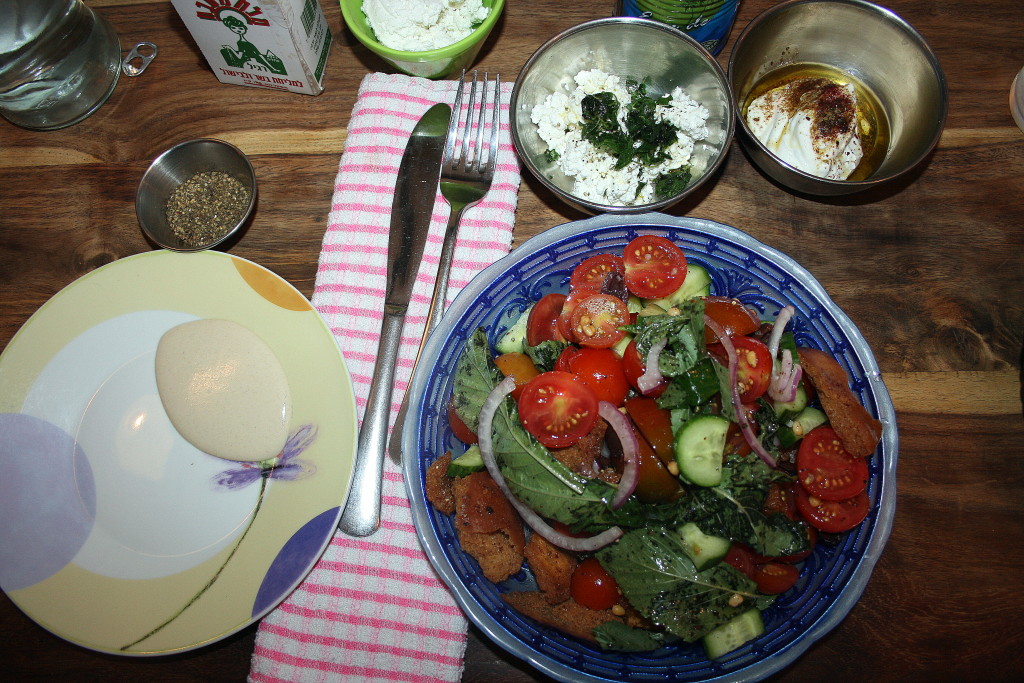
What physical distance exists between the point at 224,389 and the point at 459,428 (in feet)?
2.57

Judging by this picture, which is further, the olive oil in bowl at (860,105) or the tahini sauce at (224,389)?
the olive oil in bowl at (860,105)

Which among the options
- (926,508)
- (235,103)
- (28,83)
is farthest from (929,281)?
(28,83)

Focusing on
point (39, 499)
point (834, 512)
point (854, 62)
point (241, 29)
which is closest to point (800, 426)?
point (834, 512)

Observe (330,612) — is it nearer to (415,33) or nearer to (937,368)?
(415,33)

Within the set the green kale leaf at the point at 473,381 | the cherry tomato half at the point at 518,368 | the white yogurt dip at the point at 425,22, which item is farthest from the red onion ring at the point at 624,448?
the white yogurt dip at the point at 425,22

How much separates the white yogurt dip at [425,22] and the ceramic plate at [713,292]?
866mm

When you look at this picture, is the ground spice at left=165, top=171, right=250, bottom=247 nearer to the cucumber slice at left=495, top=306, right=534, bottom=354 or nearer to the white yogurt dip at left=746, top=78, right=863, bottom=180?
the cucumber slice at left=495, top=306, right=534, bottom=354

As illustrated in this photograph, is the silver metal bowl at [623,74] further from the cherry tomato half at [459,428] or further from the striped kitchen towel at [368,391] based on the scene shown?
the cherry tomato half at [459,428]

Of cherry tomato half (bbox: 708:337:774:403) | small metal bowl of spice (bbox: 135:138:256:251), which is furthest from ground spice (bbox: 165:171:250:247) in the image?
cherry tomato half (bbox: 708:337:774:403)

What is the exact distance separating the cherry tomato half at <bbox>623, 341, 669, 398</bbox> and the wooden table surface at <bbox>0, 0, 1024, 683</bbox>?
2.28 ft

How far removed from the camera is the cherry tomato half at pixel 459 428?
1757 mm

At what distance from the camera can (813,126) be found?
2018mm

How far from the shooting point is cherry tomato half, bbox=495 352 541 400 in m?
1.70

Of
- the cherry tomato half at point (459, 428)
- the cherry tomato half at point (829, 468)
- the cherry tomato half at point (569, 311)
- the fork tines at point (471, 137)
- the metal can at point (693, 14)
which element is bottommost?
the cherry tomato half at point (459, 428)
